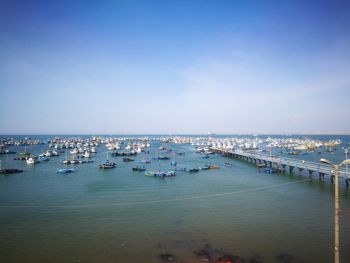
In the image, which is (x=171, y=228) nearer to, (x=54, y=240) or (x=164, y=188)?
(x=54, y=240)

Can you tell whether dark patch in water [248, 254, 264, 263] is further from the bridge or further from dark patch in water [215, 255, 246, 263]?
the bridge

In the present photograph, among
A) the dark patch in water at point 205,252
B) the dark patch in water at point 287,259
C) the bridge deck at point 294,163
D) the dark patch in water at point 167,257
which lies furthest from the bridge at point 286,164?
the dark patch in water at point 167,257

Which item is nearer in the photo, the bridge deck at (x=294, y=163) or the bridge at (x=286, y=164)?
the bridge deck at (x=294, y=163)

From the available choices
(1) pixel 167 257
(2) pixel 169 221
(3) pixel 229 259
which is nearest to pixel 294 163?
(2) pixel 169 221

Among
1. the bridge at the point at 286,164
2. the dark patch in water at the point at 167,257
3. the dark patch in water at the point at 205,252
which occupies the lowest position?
the dark patch in water at the point at 167,257

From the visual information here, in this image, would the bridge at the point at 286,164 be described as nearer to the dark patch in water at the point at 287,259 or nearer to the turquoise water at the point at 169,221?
the turquoise water at the point at 169,221

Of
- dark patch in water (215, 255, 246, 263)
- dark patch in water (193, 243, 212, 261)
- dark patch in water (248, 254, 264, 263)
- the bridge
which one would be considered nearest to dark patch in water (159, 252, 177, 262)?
Answer: dark patch in water (193, 243, 212, 261)

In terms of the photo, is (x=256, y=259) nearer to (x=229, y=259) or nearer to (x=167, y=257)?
(x=229, y=259)

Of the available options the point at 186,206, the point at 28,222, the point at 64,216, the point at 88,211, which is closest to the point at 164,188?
the point at 186,206
